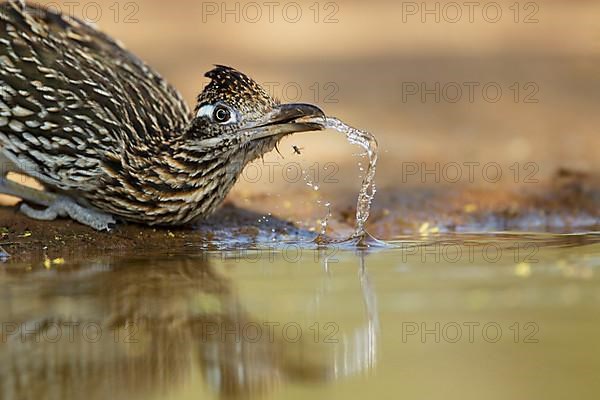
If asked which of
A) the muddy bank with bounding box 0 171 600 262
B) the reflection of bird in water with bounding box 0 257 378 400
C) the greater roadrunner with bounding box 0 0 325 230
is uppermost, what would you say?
the greater roadrunner with bounding box 0 0 325 230

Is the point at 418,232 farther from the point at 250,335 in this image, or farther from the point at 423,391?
the point at 423,391

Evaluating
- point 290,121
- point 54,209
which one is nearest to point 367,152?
point 290,121

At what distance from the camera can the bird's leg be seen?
927cm

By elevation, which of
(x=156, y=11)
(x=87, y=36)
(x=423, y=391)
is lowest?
(x=423, y=391)

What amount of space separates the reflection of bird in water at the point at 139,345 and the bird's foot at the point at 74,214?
144 centimetres

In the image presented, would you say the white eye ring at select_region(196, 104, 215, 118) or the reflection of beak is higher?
the white eye ring at select_region(196, 104, 215, 118)

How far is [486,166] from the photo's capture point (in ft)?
40.3

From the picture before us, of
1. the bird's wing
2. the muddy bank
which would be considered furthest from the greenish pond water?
the bird's wing

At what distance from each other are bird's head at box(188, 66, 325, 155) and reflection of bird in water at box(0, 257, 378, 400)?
4.86 ft

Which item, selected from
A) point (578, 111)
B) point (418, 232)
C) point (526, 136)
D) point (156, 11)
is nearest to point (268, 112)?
point (418, 232)

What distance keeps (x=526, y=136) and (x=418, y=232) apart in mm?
3769

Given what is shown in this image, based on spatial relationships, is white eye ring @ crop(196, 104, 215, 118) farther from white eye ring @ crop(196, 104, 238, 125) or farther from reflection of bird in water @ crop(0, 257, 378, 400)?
reflection of bird in water @ crop(0, 257, 378, 400)

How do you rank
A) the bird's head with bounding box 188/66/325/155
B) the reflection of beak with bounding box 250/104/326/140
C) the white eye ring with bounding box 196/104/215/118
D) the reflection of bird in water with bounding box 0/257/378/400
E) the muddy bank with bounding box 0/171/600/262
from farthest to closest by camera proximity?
the muddy bank with bounding box 0/171/600/262, the white eye ring with bounding box 196/104/215/118, the bird's head with bounding box 188/66/325/155, the reflection of beak with bounding box 250/104/326/140, the reflection of bird in water with bounding box 0/257/378/400

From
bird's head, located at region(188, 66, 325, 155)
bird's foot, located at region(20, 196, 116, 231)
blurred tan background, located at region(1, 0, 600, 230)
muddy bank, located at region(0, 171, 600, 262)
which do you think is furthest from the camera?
blurred tan background, located at region(1, 0, 600, 230)
